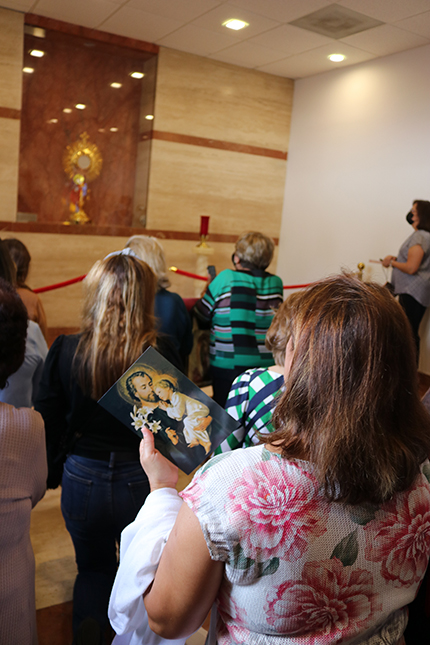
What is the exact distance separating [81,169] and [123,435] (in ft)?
18.9

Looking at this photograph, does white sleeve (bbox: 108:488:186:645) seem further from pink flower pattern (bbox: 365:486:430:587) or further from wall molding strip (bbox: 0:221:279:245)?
wall molding strip (bbox: 0:221:279:245)

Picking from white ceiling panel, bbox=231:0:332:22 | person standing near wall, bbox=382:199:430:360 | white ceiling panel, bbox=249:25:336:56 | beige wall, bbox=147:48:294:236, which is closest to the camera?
white ceiling panel, bbox=231:0:332:22

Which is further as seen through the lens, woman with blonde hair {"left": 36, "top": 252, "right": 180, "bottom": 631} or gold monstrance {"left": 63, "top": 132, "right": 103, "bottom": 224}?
gold monstrance {"left": 63, "top": 132, "right": 103, "bottom": 224}

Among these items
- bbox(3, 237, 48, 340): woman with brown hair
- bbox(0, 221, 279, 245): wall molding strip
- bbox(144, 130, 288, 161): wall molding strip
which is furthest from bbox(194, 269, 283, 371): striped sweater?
bbox(144, 130, 288, 161): wall molding strip

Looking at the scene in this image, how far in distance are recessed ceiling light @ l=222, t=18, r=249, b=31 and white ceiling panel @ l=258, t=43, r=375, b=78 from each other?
1.14m

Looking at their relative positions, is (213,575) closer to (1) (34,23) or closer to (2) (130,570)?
(2) (130,570)

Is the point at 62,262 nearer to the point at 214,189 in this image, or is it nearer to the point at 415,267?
the point at 214,189

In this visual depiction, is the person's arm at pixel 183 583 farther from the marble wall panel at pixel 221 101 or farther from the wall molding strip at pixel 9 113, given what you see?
the marble wall panel at pixel 221 101

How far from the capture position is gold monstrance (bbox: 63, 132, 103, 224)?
685cm

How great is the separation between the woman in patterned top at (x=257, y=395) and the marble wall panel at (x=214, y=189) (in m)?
5.74

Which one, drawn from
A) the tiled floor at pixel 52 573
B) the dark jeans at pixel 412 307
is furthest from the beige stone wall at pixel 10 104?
the dark jeans at pixel 412 307

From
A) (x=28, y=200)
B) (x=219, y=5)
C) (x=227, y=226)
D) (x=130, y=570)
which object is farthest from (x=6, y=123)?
(x=130, y=570)

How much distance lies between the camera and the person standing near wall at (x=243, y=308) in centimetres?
330

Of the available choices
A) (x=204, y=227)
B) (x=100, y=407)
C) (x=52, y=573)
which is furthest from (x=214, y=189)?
(x=100, y=407)
